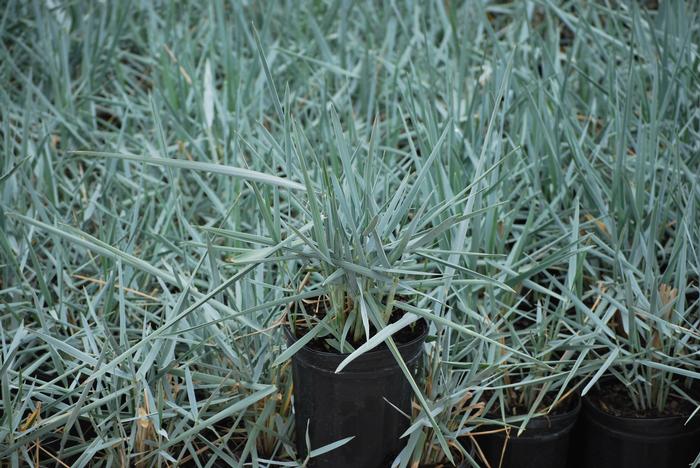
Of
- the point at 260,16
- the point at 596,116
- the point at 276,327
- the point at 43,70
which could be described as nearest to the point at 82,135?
the point at 43,70

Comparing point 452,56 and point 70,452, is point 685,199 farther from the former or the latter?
point 70,452

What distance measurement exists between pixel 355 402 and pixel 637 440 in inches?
19.9

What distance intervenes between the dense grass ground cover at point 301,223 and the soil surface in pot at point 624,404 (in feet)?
0.06

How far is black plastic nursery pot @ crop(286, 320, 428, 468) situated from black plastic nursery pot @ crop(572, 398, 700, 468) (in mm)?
360

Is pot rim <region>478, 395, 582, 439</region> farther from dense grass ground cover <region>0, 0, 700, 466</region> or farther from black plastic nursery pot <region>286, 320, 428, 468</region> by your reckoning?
black plastic nursery pot <region>286, 320, 428, 468</region>

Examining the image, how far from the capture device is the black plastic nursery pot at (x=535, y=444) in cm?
136

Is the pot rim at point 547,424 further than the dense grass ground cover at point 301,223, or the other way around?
the pot rim at point 547,424

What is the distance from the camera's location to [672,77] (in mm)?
1691

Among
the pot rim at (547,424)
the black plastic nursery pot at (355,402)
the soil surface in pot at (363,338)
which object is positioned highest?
the soil surface in pot at (363,338)

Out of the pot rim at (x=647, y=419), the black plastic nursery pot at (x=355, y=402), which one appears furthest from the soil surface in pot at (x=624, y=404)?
the black plastic nursery pot at (x=355, y=402)

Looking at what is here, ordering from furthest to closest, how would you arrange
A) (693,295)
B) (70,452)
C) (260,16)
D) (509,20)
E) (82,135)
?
(509,20)
(260,16)
(82,135)
(693,295)
(70,452)

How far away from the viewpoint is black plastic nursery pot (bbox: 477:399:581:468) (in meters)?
1.36

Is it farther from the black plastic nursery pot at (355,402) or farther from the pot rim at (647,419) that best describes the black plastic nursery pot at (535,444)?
the black plastic nursery pot at (355,402)

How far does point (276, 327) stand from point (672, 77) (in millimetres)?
959
